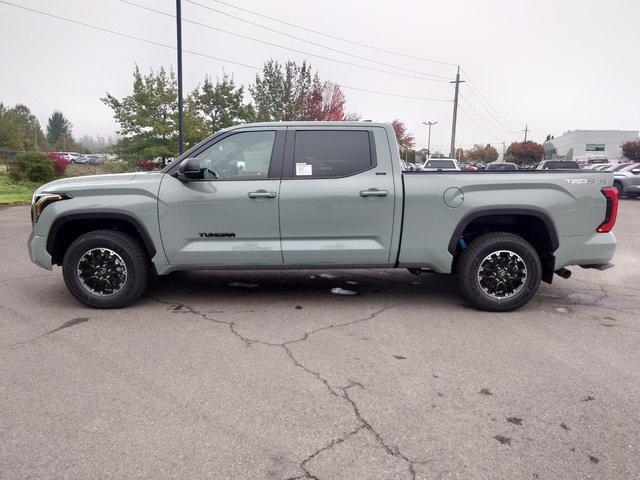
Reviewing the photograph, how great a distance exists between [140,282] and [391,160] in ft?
9.75

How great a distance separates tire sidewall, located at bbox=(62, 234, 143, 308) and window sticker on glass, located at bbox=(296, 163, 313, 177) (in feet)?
6.41

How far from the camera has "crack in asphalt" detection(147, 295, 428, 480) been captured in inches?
103

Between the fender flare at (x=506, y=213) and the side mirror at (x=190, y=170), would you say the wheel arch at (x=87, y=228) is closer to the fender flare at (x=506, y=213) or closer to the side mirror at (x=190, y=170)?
the side mirror at (x=190, y=170)

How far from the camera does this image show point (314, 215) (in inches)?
199

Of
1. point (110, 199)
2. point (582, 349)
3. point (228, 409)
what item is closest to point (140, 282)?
point (110, 199)

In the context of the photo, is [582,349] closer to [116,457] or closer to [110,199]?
[116,457]

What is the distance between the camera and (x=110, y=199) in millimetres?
5055

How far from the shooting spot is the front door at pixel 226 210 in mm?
5031

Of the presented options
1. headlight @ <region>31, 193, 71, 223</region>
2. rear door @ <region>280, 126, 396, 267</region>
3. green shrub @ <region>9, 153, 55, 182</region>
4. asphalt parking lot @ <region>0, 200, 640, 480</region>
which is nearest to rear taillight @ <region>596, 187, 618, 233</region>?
asphalt parking lot @ <region>0, 200, 640, 480</region>

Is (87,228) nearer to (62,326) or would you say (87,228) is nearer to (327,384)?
(62,326)

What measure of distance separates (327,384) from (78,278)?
314 centimetres

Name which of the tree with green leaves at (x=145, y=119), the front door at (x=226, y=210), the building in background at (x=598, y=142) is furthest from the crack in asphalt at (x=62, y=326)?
the building in background at (x=598, y=142)

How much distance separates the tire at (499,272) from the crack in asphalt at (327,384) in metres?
0.92

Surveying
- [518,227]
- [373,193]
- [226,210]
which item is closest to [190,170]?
[226,210]
